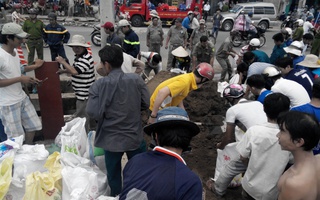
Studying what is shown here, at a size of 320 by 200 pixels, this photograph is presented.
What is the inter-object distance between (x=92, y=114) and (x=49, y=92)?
1749mm

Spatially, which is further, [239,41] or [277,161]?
[239,41]

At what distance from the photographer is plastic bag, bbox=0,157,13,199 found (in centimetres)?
253

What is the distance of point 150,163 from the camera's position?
67.1 inches

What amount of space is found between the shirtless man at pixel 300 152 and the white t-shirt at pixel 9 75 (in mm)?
2879

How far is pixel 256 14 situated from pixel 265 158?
16.6m

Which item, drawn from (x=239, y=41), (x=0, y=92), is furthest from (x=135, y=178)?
(x=239, y=41)

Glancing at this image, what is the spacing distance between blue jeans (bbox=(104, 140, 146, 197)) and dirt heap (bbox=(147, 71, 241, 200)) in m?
1.04

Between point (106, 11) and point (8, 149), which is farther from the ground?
point (106, 11)

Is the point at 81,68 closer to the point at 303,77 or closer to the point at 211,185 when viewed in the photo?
the point at 211,185

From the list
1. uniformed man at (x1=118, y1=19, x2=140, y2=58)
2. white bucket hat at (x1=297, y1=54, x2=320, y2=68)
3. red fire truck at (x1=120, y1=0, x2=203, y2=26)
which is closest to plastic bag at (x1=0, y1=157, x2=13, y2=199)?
white bucket hat at (x1=297, y1=54, x2=320, y2=68)

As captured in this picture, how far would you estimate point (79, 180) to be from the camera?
8.77 feet

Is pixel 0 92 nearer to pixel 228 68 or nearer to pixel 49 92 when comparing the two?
pixel 49 92

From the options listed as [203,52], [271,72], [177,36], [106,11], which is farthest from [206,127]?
[177,36]

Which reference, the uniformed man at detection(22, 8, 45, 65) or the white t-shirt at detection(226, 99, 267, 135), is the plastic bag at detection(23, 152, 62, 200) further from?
the uniformed man at detection(22, 8, 45, 65)
